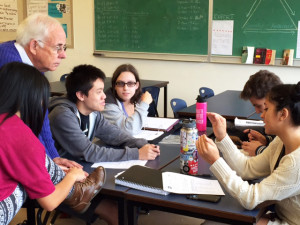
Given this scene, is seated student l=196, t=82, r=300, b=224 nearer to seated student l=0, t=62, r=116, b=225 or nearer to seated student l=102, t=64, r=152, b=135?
seated student l=0, t=62, r=116, b=225

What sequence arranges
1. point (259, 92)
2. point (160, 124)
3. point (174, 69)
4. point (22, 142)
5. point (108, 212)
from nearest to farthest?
point (22, 142)
point (108, 212)
point (259, 92)
point (160, 124)
point (174, 69)

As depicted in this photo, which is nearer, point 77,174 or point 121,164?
point 77,174

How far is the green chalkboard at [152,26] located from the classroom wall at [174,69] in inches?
7.0

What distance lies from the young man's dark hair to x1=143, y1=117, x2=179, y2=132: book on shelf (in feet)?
1.97

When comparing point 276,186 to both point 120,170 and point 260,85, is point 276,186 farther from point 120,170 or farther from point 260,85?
point 260,85

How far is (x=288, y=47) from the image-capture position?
4934mm

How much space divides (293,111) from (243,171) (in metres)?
0.44

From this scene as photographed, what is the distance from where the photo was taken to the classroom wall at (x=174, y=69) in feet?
17.3

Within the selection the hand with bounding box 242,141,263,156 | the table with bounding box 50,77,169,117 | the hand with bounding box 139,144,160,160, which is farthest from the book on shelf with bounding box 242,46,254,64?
the hand with bounding box 139,144,160,160

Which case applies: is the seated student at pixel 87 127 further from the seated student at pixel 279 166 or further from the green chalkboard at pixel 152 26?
the green chalkboard at pixel 152 26

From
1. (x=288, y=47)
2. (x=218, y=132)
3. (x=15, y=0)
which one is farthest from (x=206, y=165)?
(x=15, y=0)

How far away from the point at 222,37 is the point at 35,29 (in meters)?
3.55

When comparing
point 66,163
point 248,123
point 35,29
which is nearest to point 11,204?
point 66,163

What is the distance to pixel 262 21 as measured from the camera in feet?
16.5
